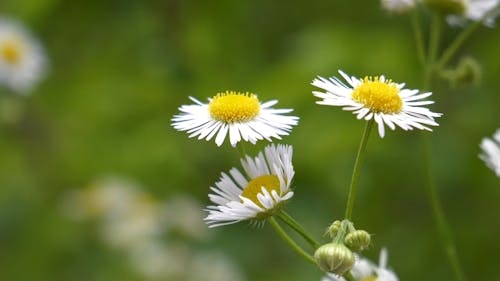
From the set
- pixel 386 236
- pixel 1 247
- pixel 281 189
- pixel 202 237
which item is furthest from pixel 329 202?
pixel 281 189

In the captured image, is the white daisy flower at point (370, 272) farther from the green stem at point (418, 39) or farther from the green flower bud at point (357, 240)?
the green stem at point (418, 39)

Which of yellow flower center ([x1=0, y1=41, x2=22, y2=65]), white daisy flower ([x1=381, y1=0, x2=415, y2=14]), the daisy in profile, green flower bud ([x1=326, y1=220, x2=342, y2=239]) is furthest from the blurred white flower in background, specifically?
green flower bud ([x1=326, y1=220, x2=342, y2=239])

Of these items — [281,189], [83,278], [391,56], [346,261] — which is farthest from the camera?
[83,278]

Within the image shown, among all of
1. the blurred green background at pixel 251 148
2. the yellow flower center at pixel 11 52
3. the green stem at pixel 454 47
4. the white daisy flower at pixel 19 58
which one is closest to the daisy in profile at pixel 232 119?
the green stem at pixel 454 47

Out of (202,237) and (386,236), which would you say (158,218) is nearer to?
(202,237)

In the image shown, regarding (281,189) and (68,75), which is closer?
(281,189)

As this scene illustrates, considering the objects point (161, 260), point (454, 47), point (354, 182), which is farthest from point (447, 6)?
point (161, 260)
